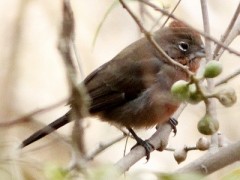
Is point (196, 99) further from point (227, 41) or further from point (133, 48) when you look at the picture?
point (133, 48)

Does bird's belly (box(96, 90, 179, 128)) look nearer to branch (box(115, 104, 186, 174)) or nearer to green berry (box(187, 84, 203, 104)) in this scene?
branch (box(115, 104, 186, 174))

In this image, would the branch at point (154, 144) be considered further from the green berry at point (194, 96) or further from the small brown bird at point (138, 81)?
the green berry at point (194, 96)

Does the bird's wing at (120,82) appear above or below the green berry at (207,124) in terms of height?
below

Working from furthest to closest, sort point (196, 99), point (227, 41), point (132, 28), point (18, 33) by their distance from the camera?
1. point (132, 28)
2. point (227, 41)
3. point (18, 33)
4. point (196, 99)

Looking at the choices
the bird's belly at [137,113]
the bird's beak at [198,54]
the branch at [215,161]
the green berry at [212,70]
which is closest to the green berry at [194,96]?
the green berry at [212,70]

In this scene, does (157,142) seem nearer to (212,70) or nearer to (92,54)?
(212,70)

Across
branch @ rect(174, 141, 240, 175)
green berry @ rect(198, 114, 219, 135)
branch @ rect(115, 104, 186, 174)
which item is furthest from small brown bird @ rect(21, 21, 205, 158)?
green berry @ rect(198, 114, 219, 135)

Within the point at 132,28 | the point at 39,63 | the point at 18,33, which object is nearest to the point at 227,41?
the point at 18,33

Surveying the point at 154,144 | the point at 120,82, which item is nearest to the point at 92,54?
the point at 120,82
